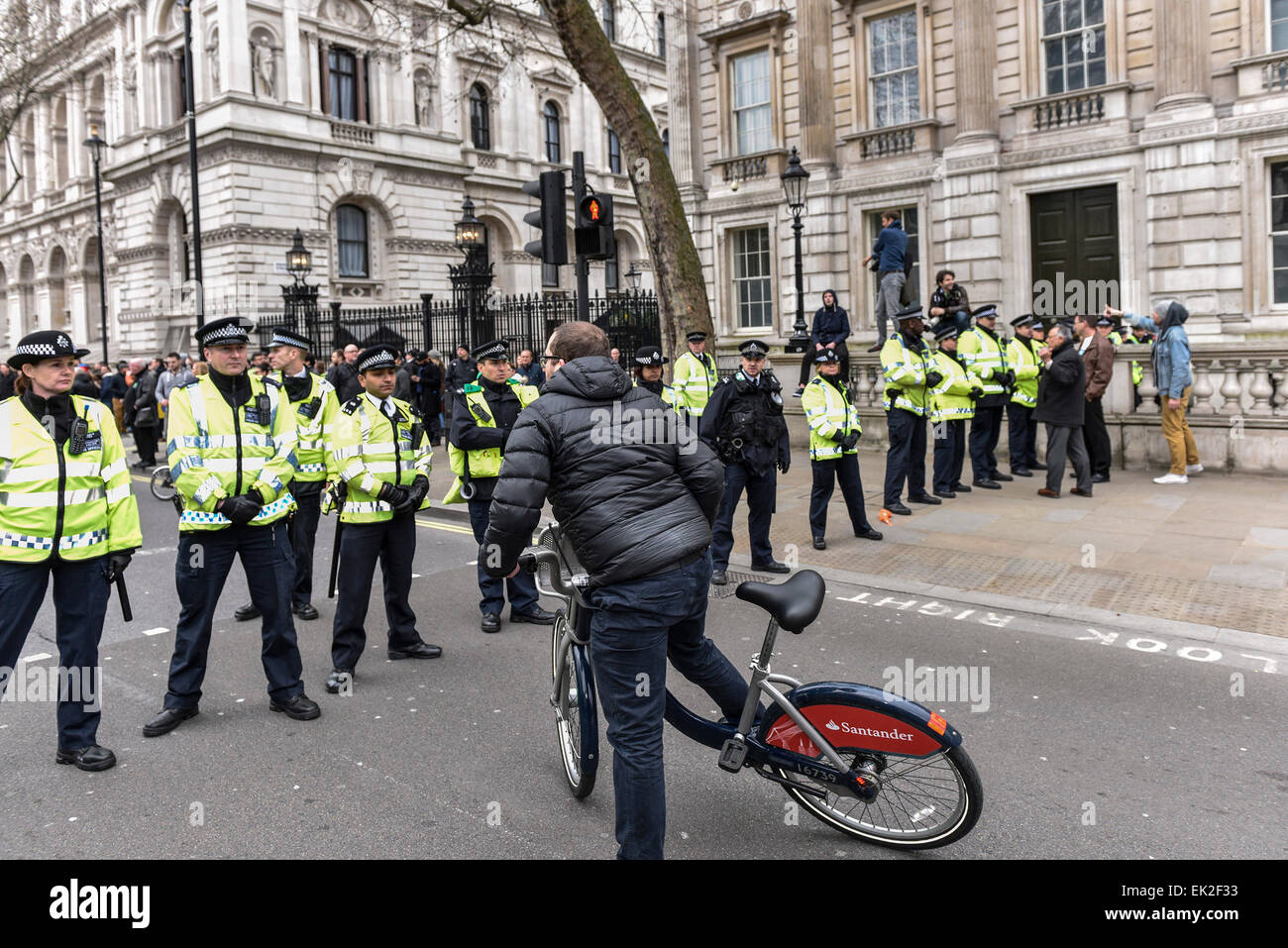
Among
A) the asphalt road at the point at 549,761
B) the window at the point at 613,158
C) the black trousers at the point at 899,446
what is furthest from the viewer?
the window at the point at 613,158

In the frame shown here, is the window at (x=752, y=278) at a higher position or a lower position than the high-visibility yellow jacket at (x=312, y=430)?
higher

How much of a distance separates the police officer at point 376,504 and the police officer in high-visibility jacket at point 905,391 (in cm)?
590

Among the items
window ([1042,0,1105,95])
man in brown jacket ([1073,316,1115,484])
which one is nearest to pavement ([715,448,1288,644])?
man in brown jacket ([1073,316,1115,484])

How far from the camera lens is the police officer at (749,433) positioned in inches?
332

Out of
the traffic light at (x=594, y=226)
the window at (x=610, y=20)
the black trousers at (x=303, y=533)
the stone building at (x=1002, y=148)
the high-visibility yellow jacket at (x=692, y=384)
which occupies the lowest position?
the black trousers at (x=303, y=533)

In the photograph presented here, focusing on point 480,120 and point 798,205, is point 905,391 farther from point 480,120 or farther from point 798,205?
point 480,120

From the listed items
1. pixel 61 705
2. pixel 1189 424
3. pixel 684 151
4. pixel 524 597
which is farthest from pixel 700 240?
pixel 61 705

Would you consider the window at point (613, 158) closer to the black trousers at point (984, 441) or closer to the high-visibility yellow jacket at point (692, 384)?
the black trousers at point (984, 441)

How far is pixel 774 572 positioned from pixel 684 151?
17196 millimetres

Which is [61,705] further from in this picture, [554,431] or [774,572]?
[774,572]

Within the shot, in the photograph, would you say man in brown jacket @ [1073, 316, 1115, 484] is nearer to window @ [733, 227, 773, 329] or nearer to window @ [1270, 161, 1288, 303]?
window @ [1270, 161, 1288, 303]

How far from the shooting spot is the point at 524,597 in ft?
24.3

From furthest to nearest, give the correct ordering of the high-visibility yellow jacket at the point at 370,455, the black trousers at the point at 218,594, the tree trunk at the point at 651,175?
the tree trunk at the point at 651,175 → the high-visibility yellow jacket at the point at 370,455 → the black trousers at the point at 218,594

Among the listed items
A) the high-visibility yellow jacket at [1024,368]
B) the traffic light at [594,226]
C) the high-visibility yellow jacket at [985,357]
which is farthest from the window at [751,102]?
the traffic light at [594,226]
